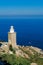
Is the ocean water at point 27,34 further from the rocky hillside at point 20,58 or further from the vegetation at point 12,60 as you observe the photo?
the vegetation at point 12,60

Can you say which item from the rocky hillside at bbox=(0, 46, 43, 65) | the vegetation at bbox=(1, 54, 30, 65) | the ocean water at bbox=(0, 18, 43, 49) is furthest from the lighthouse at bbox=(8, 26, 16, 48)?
the ocean water at bbox=(0, 18, 43, 49)

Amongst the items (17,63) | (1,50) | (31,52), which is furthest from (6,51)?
(17,63)

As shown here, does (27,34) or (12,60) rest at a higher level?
(12,60)

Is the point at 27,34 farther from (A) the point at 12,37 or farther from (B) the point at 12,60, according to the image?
(B) the point at 12,60

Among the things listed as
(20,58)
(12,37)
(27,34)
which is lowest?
(27,34)

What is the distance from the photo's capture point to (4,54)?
1817cm

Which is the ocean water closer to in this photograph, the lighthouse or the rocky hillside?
the lighthouse

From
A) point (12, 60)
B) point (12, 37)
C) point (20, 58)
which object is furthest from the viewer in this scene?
point (12, 37)

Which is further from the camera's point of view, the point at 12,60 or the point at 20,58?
the point at 20,58

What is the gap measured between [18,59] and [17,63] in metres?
1.01

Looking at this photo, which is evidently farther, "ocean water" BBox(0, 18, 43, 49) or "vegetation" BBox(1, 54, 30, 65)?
"ocean water" BBox(0, 18, 43, 49)

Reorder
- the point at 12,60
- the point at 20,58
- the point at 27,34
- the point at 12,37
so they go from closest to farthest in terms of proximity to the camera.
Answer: the point at 12,60 → the point at 20,58 → the point at 12,37 → the point at 27,34

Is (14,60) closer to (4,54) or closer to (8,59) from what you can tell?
(8,59)

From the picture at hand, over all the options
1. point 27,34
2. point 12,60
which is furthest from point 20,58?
point 27,34
